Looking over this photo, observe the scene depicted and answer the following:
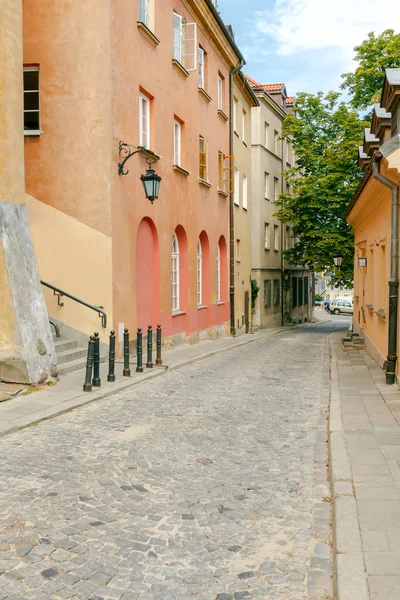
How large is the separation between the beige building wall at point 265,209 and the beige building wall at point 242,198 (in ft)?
10.7

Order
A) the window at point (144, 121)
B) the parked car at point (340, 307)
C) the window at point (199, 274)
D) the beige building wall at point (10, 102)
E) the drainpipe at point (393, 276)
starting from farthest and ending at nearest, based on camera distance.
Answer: the parked car at point (340, 307), the window at point (199, 274), the window at point (144, 121), the drainpipe at point (393, 276), the beige building wall at point (10, 102)

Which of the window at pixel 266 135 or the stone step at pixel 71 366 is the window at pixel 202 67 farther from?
the window at pixel 266 135

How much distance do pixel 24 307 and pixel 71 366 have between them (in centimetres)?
222

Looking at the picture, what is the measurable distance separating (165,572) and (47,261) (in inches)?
407

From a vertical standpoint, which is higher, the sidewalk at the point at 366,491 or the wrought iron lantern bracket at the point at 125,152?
the wrought iron lantern bracket at the point at 125,152

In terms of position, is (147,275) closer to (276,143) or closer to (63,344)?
(63,344)

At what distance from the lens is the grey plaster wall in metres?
9.62

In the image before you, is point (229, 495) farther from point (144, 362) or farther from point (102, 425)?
point (144, 362)

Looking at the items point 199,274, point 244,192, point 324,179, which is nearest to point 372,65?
point 324,179

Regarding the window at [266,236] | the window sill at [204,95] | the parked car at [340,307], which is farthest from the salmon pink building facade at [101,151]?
the parked car at [340,307]

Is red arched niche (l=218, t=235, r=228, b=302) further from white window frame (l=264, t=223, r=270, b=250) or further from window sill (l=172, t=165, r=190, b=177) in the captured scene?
white window frame (l=264, t=223, r=270, b=250)

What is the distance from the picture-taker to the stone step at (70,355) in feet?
39.0

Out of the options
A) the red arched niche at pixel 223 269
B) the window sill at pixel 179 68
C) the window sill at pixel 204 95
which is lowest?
the red arched niche at pixel 223 269

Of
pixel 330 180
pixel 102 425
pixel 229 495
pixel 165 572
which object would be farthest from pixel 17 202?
pixel 330 180
